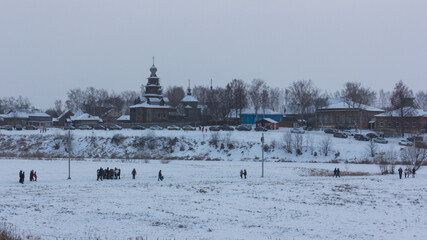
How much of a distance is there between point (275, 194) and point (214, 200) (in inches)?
218

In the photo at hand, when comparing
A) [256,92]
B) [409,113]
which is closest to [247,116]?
[256,92]

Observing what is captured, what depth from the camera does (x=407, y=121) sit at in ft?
261

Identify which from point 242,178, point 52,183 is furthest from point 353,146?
point 52,183

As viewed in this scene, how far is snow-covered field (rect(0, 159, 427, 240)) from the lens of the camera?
63.3 feet

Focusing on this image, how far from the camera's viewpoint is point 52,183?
35.4m

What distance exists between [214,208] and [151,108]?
73.4 meters

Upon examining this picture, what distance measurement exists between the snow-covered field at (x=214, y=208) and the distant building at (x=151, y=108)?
56.1 m

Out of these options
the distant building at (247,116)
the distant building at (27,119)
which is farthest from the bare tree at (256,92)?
the distant building at (27,119)

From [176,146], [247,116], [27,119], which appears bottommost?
[176,146]

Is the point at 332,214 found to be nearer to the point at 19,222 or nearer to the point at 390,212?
the point at 390,212

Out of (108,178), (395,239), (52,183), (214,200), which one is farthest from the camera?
(108,178)

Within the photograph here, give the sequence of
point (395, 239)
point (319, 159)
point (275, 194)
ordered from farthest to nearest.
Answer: point (319, 159), point (275, 194), point (395, 239)

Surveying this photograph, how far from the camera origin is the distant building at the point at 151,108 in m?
95.8

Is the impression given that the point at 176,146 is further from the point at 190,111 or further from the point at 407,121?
the point at 407,121
